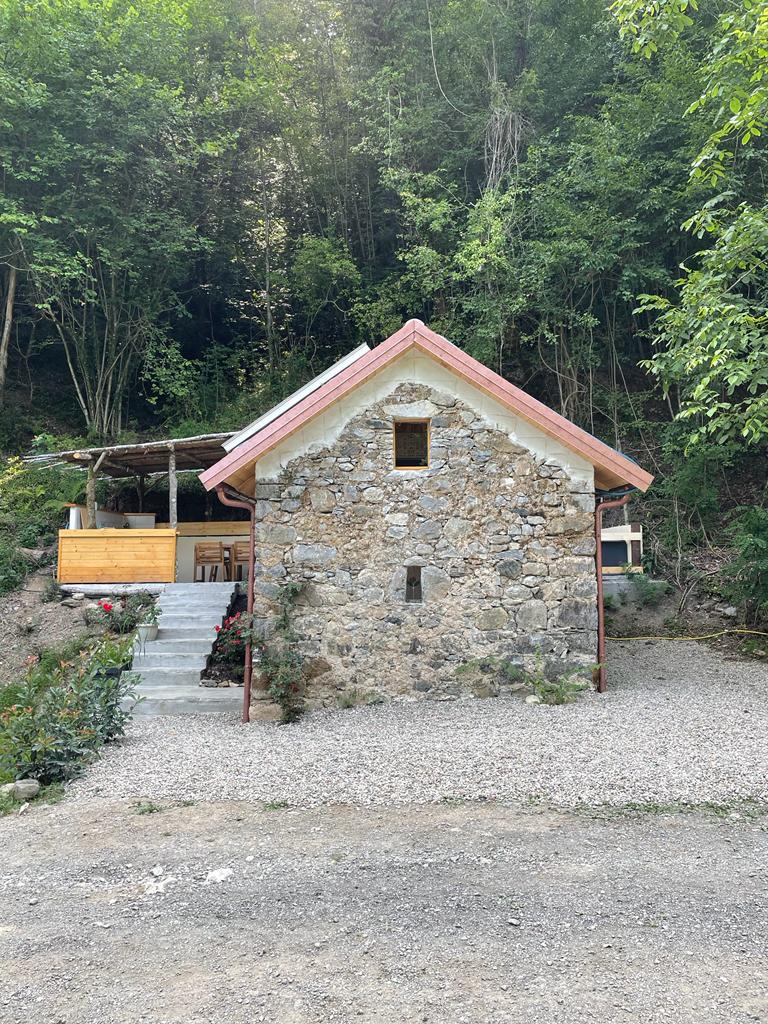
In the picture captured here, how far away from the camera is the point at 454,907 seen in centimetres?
308

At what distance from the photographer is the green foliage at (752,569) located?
9508 millimetres

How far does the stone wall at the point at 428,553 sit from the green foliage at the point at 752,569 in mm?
3788

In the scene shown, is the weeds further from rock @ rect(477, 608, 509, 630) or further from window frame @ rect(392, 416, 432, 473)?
window frame @ rect(392, 416, 432, 473)

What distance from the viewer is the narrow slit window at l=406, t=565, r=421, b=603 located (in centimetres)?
733

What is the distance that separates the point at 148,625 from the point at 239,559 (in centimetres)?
376

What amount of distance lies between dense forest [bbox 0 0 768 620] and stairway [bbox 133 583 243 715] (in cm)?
329

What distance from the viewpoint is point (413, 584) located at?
24.2 ft

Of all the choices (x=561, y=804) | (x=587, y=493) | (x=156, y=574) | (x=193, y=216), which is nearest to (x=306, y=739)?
(x=561, y=804)

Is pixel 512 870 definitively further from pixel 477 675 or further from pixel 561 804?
pixel 477 675

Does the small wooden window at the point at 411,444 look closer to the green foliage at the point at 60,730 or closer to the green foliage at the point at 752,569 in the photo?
the green foliage at the point at 60,730

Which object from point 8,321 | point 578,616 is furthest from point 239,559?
point 8,321

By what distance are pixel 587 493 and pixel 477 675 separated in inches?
91.1

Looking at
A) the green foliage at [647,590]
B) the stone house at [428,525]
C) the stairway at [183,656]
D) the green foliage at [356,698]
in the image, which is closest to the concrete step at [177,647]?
the stairway at [183,656]

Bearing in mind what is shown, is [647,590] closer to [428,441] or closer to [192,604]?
[428,441]
